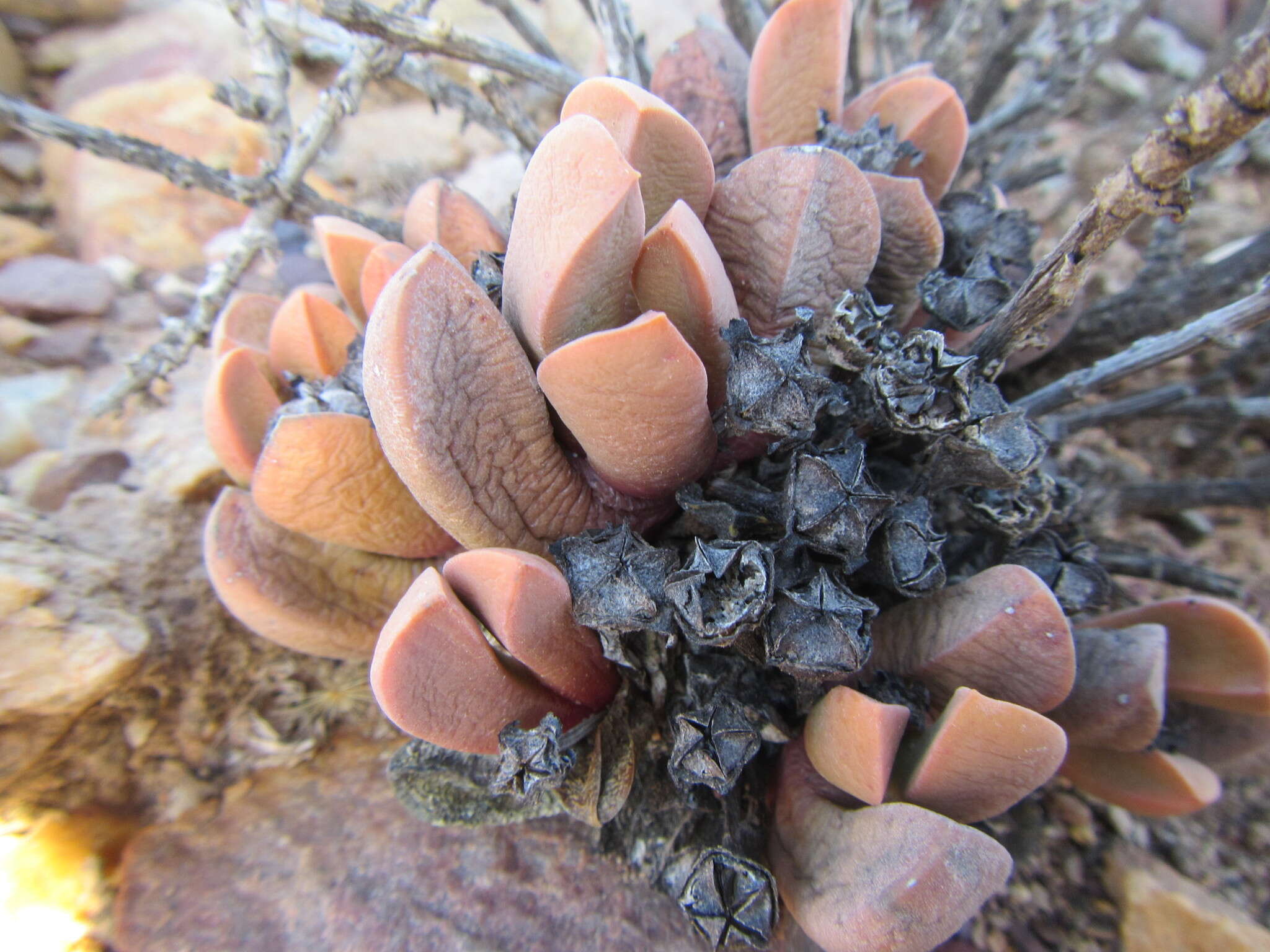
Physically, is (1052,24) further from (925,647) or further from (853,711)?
(853,711)

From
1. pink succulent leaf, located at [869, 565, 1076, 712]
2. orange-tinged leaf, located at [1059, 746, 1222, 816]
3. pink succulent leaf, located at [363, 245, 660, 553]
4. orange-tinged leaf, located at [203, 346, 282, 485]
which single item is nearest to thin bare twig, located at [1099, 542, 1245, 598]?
orange-tinged leaf, located at [1059, 746, 1222, 816]

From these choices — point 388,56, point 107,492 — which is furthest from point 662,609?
point 107,492

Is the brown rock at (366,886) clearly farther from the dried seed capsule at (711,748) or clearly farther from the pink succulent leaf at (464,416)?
the pink succulent leaf at (464,416)

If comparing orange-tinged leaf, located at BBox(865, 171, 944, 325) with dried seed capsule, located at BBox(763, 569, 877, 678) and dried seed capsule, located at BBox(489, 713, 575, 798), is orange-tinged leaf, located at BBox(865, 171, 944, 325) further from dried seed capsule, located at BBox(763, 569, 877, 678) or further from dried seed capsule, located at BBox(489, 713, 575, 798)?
dried seed capsule, located at BBox(489, 713, 575, 798)

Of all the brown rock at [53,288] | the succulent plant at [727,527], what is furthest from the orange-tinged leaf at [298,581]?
the brown rock at [53,288]

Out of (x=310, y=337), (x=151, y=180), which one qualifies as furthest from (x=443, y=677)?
(x=151, y=180)

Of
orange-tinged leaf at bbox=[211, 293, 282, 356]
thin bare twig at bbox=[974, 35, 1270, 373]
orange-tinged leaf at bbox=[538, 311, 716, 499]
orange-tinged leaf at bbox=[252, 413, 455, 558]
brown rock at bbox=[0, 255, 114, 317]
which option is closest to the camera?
thin bare twig at bbox=[974, 35, 1270, 373]

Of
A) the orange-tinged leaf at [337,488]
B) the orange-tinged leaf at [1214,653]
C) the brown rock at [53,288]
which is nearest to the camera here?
the orange-tinged leaf at [337,488]
